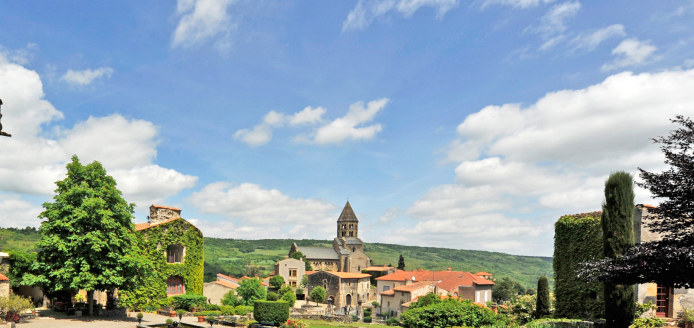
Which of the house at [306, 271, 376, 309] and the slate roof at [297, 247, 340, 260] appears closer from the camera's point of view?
the house at [306, 271, 376, 309]

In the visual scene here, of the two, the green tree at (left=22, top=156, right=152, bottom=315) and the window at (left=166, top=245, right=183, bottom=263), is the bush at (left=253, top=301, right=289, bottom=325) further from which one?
the window at (left=166, top=245, right=183, bottom=263)

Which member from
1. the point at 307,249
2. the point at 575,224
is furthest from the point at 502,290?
the point at 575,224

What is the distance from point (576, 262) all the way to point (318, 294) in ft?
174

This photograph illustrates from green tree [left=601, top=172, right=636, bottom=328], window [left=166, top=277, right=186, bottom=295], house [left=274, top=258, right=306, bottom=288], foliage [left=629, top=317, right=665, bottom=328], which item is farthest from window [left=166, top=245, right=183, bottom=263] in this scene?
house [left=274, top=258, right=306, bottom=288]

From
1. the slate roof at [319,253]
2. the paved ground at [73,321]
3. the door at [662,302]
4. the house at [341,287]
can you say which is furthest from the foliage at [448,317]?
the slate roof at [319,253]

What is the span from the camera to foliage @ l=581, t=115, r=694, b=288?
16.8 meters

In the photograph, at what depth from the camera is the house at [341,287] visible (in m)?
74.9

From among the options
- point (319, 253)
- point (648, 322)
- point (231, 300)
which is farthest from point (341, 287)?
point (648, 322)

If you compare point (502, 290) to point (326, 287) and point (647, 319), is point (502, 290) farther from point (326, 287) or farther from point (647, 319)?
point (647, 319)

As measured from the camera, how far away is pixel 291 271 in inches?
3723

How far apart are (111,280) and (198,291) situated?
1320 centimetres

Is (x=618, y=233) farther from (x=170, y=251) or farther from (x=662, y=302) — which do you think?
(x=170, y=251)

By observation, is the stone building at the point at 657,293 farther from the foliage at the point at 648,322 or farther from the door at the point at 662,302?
the foliage at the point at 648,322

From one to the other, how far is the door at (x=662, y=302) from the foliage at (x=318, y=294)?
5566 cm
